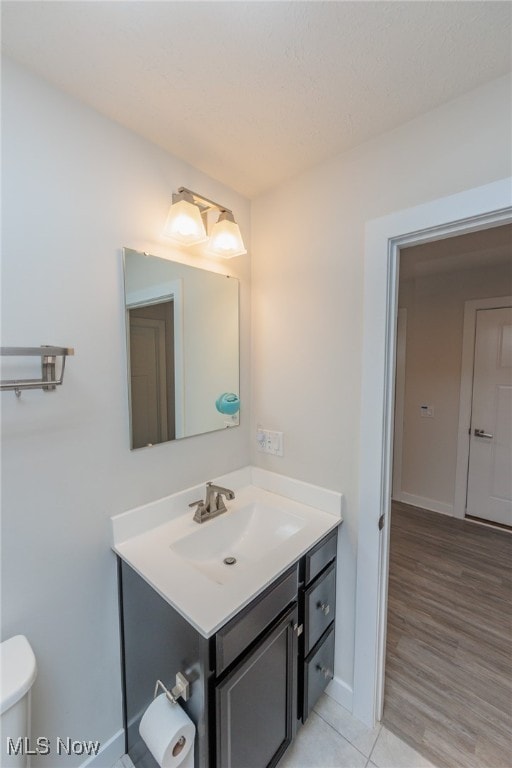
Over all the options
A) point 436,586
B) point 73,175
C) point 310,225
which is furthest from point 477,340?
point 73,175

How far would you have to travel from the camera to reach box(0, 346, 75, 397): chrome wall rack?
84cm

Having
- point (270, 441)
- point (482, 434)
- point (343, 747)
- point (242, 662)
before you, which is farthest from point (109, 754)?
point (482, 434)

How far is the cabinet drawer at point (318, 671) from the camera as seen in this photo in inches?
50.7

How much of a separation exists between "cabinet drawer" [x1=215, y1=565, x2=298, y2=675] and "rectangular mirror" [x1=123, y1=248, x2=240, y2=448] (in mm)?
699

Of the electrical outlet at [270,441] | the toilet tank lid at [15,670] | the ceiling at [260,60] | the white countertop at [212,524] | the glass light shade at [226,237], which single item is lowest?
the toilet tank lid at [15,670]

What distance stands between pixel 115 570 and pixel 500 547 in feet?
10.1

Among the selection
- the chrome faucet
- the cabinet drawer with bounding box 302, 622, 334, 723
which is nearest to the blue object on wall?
the chrome faucet

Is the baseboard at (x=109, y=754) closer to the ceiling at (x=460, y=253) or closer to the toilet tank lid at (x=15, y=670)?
the toilet tank lid at (x=15, y=670)

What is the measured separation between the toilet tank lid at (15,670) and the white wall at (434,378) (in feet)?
11.5

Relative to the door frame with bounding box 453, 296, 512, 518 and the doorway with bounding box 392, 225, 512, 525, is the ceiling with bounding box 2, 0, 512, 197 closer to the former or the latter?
the doorway with bounding box 392, 225, 512, 525

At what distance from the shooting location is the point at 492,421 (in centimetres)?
295

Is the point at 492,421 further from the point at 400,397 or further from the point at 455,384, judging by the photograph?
the point at 400,397

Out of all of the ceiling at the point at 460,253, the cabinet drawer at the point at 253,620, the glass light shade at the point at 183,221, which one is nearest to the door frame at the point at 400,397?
the ceiling at the point at 460,253

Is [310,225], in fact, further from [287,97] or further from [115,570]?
[115,570]
